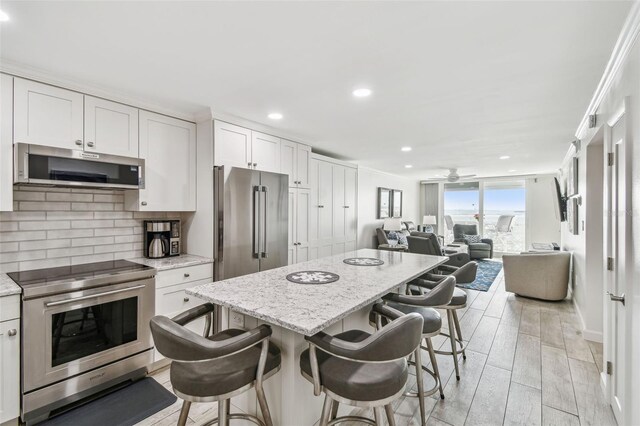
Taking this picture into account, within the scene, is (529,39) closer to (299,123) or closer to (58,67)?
(299,123)

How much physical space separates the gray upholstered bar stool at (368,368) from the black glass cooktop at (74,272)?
1.91 m

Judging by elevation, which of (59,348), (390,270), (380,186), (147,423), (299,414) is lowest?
(147,423)

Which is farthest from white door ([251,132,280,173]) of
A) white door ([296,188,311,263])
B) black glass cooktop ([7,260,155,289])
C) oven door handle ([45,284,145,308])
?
A: oven door handle ([45,284,145,308])

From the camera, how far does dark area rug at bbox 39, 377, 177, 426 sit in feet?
6.50

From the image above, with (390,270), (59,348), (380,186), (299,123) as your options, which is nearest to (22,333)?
(59,348)

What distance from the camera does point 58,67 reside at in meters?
2.09

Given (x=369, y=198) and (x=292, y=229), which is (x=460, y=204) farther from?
(x=292, y=229)

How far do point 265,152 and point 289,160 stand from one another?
1.45 feet

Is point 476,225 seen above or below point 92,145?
below

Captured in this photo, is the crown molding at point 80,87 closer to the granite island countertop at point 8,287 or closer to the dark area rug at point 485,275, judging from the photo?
the granite island countertop at point 8,287

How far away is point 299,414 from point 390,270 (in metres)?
1.23

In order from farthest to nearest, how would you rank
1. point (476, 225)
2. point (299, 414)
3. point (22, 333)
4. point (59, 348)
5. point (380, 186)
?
point (476, 225), point (380, 186), point (59, 348), point (22, 333), point (299, 414)

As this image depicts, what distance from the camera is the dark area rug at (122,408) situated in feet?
6.50

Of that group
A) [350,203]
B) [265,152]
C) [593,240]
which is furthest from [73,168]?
[593,240]
